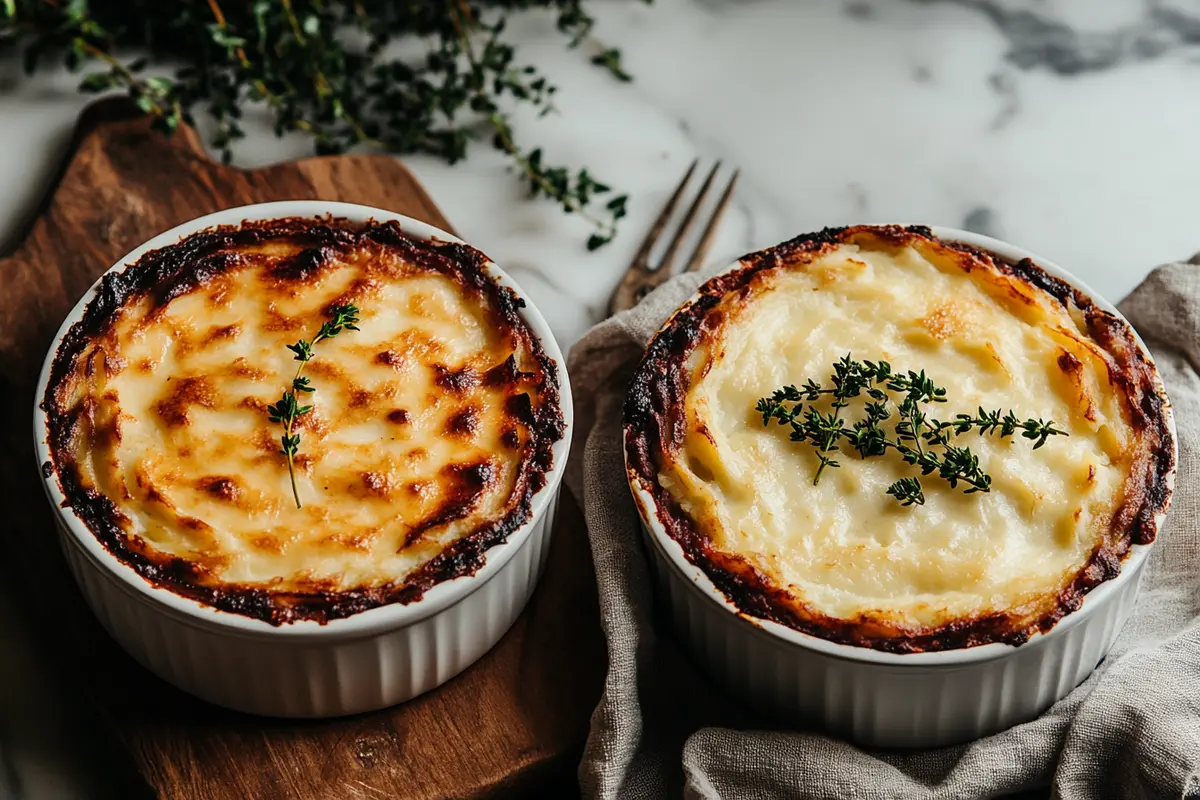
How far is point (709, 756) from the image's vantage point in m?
2.64

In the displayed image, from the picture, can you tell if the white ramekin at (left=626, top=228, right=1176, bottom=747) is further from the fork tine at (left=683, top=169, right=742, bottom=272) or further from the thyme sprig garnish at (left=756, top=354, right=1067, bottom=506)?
the fork tine at (left=683, top=169, right=742, bottom=272)

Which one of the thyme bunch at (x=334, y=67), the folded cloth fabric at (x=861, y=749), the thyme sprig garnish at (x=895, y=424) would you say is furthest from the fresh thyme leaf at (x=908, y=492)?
the thyme bunch at (x=334, y=67)

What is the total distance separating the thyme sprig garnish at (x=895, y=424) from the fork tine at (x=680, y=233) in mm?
825

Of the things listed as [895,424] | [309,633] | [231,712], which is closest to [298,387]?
[309,633]

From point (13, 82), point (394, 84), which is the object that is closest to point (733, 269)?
point (394, 84)

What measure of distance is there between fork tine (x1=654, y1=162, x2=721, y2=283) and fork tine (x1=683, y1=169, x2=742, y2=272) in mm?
44

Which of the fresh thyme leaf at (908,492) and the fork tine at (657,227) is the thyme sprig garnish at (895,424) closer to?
the fresh thyme leaf at (908,492)

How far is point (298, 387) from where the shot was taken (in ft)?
9.12

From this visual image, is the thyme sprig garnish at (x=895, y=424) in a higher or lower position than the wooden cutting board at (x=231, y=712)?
higher

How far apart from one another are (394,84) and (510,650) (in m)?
1.79

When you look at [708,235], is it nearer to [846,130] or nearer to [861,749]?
[846,130]

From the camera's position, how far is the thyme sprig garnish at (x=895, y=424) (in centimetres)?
267

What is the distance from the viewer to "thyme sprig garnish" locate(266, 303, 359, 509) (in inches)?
106

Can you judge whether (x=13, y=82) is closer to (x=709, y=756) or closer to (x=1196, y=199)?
(x=709, y=756)
